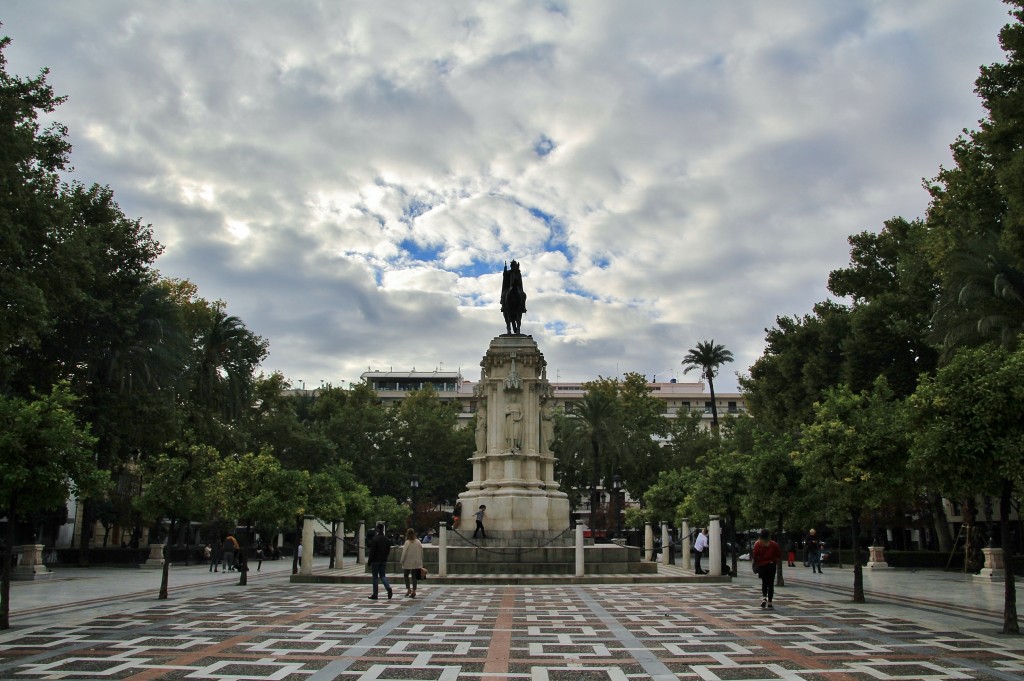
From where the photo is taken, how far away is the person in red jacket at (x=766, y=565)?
1692 cm

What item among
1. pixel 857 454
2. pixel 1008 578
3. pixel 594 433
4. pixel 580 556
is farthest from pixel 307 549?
pixel 594 433

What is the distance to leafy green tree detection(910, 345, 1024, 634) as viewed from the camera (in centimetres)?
1274

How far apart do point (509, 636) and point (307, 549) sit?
1640 cm

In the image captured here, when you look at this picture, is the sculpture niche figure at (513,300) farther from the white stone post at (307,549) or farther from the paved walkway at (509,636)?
the paved walkway at (509,636)

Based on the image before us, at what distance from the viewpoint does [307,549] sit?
27344mm

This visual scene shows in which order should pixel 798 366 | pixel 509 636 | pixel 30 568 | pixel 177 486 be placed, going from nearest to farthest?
pixel 509 636, pixel 177 486, pixel 30 568, pixel 798 366

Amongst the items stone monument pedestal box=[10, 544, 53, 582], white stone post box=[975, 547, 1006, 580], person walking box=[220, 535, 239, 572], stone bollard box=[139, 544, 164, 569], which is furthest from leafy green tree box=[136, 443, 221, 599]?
white stone post box=[975, 547, 1006, 580]

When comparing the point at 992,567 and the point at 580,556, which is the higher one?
the point at 580,556

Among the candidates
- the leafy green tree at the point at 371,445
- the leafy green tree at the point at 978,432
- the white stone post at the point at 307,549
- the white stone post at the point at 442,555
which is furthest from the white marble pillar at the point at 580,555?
the leafy green tree at the point at 371,445

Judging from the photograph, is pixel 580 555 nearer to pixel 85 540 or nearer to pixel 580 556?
pixel 580 556

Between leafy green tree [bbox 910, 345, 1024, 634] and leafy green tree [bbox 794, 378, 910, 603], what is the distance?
3.53m

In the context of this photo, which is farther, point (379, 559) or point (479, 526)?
point (479, 526)

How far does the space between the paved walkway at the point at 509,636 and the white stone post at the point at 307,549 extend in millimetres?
5220

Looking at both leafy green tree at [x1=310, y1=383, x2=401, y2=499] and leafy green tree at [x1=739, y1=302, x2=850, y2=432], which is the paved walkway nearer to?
leafy green tree at [x1=739, y1=302, x2=850, y2=432]
